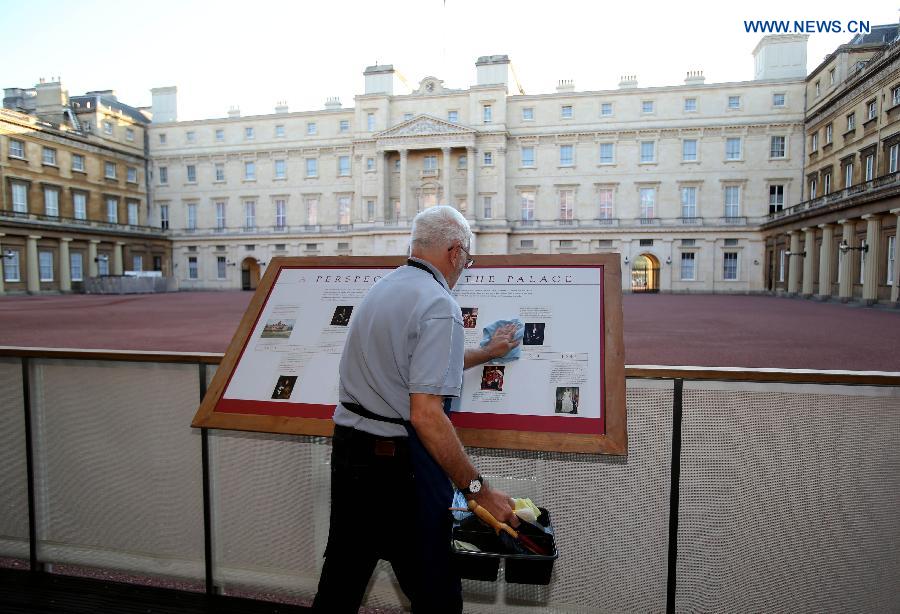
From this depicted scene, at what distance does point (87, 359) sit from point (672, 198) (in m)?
48.7

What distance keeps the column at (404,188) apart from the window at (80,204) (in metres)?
26.1

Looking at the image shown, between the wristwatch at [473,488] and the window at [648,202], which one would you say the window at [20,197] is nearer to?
the window at [648,202]

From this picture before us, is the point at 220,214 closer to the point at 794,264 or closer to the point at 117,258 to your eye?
the point at 117,258

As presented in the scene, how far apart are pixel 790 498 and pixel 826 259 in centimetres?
3442

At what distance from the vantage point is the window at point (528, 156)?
49.5 m

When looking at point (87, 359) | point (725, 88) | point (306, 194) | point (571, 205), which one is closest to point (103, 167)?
point (306, 194)

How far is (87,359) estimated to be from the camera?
3270 mm

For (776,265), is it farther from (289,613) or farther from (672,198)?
(289,613)

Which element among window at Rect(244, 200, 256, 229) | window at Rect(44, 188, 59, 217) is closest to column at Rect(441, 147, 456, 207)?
window at Rect(244, 200, 256, 229)

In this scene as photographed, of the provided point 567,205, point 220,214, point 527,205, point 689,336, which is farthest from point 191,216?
point 689,336

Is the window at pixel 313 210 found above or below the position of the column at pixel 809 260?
above

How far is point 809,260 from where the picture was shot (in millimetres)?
33812

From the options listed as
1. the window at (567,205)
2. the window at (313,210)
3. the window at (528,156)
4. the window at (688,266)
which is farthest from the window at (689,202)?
the window at (313,210)

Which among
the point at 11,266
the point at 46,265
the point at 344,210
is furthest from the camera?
the point at 344,210
